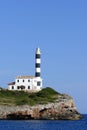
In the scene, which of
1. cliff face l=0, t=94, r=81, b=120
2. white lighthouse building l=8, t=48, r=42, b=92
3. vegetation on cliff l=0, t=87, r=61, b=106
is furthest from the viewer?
white lighthouse building l=8, t=48, r=42, b=92

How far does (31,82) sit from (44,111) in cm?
2048

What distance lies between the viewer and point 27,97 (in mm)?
135625

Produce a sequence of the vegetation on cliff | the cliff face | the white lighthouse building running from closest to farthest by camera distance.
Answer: the cliff face → the vegetation on cliff → the white lighthouse building

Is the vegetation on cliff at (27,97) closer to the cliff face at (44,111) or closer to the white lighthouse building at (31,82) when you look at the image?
the cliff face at (44,111)

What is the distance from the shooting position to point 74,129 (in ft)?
339

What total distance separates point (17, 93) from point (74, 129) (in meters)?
38.9

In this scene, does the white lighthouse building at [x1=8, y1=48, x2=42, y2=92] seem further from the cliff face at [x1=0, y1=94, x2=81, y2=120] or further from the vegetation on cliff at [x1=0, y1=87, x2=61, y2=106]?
the cliff face at [x1=0, y1=94, x2=81, y2=120]

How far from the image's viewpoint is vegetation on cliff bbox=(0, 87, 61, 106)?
12781cm

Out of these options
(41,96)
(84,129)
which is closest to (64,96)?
(41,96)

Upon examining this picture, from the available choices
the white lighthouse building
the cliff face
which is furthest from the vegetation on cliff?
the white lighthouse building

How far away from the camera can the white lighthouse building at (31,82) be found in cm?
14412

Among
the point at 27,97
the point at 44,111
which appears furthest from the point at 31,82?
the point at 44,111

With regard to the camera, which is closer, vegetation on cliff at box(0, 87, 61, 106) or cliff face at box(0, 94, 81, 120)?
cliff face at box(0, 94, 81, 120)

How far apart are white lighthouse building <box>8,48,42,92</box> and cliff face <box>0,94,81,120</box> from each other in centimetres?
1389
